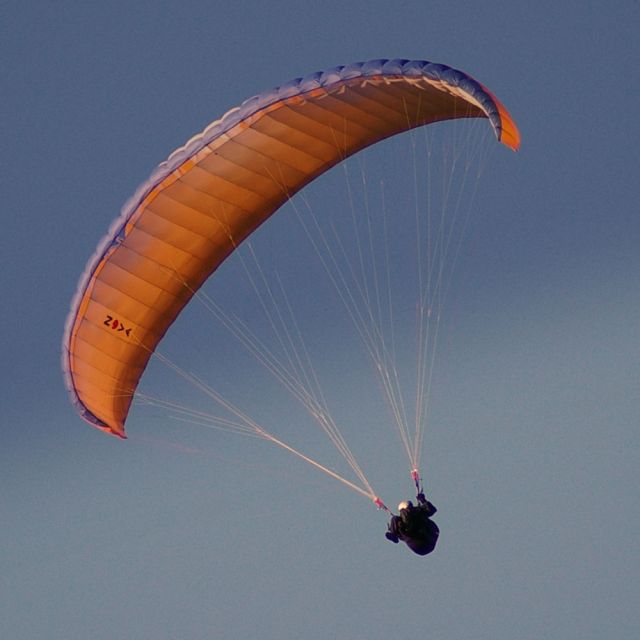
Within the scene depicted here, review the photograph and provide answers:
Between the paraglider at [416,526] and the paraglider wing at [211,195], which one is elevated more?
the paraglider wing at [211,195]

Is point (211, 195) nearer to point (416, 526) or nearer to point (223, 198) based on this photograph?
point (223, 198)

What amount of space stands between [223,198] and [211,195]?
201 millimetres

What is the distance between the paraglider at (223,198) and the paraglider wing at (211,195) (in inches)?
0.7

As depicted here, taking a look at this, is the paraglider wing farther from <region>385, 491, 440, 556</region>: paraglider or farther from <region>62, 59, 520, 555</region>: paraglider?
<region>385, 491, 440, 556</region>: paraglider

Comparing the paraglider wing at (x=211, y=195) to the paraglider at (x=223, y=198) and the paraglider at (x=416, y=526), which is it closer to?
the paraglider at (x=223, y=198)

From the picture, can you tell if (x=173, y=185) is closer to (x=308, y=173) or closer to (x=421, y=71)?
(x=308, y=173)

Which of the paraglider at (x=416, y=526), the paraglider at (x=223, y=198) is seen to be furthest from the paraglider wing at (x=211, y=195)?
the paraglider at (x=416, y=526)

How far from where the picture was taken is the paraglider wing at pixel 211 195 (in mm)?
20188

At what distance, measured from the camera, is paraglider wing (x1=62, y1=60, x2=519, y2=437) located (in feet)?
66.2

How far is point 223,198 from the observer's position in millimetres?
21484

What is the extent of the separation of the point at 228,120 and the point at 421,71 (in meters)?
2.60

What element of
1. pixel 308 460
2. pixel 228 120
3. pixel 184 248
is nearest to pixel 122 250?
pixel 184 248

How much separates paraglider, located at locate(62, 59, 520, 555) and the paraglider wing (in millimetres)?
17

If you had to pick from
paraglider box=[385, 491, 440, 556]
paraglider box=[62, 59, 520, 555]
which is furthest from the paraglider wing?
paraglider box=[385, 491, 440, 556]
